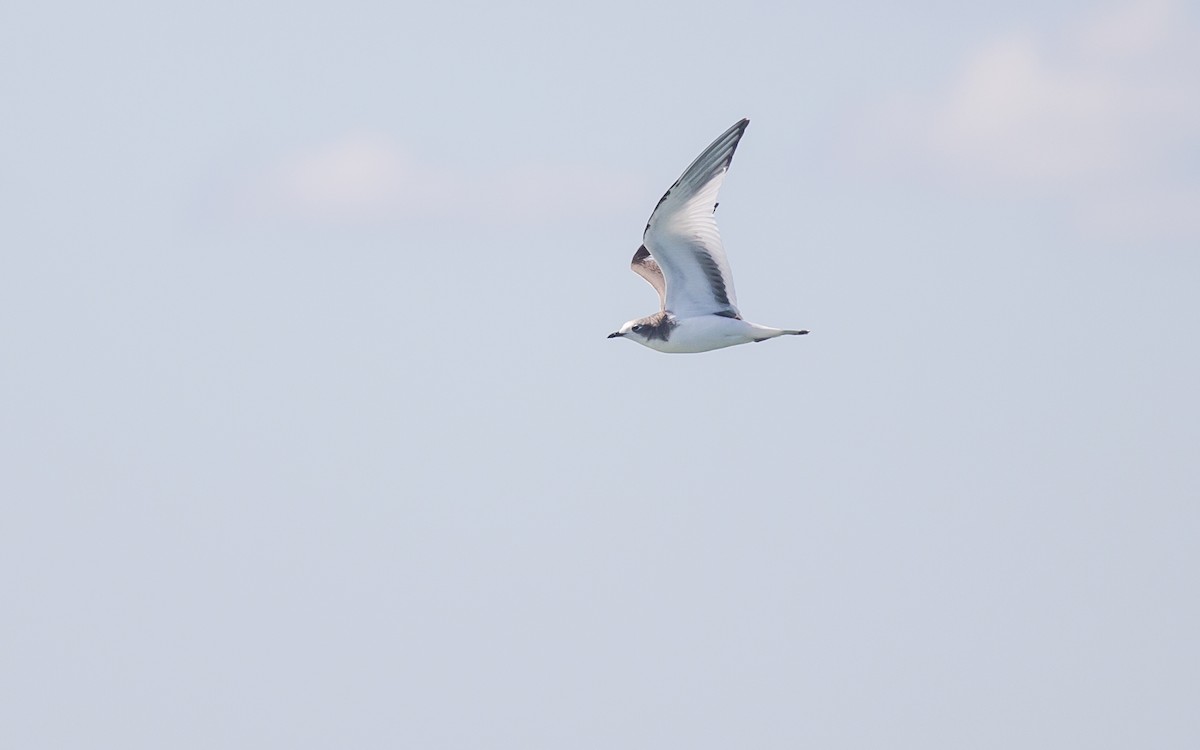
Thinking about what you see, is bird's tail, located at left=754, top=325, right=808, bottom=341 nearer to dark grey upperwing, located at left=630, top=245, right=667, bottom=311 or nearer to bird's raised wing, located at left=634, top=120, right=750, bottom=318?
bird's raised wing, located at left=634, top=120, right=750, bottom=318

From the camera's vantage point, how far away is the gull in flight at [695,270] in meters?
39.2

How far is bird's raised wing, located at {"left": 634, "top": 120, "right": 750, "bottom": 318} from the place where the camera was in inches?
1538

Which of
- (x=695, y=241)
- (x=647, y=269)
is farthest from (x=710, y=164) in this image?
(x=647, y=269)

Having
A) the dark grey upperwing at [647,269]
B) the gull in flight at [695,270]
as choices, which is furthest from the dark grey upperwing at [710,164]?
the dark grey upperwing at [647,269]

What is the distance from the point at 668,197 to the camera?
3947cm

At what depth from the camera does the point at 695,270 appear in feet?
133

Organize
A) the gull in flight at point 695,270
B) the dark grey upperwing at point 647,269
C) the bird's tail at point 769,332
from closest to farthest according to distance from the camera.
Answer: the bird's tail at point 769,332 < the gull in flight at point 695,270 < the dark grey upperwing at point 647,269

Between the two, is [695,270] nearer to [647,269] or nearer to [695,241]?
[695,241]

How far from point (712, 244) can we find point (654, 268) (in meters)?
5.59

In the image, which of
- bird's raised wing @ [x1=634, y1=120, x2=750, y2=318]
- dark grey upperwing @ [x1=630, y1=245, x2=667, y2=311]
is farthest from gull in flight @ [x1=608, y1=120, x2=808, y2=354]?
dark grey upperwing @ [x1=630, y1=245, x2=667, y2=311]

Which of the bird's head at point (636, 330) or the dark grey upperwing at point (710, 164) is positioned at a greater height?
the dark grey upperwing at point (710, 164)

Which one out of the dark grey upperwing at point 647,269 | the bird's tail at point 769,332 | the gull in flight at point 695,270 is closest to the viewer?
the bird's tail at point 769,332

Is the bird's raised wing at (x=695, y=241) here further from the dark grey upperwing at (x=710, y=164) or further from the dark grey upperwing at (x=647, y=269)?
the dark grey upperwing at (x=647, y=269)

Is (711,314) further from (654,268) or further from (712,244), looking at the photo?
(654,268)
